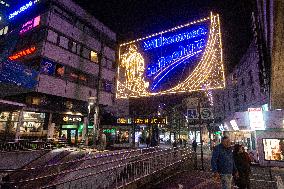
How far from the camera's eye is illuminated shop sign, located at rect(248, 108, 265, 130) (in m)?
17.6

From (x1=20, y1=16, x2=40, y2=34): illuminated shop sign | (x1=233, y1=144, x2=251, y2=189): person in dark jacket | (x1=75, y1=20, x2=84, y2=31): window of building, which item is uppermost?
(x1=75, y1=20, x2=84, y2=31): window of building

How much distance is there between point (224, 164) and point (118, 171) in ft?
14.5

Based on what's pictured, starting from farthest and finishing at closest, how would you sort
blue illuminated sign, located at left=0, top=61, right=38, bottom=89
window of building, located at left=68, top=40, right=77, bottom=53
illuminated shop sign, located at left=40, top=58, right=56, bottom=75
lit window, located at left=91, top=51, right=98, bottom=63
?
lit window, located at left=91, top=51, right=98, bottom=63 < window of building, located at left=68, top=40, right=77, bottom=53 < illuminated shop sign, located at left=40, top=58, right=56, bottom=75 < blue illuminated sign, located at left=0, top=61, right=38, bottom=89

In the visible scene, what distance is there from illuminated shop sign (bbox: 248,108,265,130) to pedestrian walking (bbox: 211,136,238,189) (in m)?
13.0

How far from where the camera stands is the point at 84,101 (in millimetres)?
30016

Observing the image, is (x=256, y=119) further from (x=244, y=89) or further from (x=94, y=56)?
(x=94, y=56)

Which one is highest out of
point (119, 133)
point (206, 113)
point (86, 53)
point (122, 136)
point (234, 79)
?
point (86, 53)

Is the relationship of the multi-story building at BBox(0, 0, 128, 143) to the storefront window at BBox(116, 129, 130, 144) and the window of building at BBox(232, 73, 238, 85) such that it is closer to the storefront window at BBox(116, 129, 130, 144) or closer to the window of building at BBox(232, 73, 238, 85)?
the storefront window at BBox(116, 129, 130, 144)

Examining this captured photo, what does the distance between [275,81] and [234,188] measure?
187 inches

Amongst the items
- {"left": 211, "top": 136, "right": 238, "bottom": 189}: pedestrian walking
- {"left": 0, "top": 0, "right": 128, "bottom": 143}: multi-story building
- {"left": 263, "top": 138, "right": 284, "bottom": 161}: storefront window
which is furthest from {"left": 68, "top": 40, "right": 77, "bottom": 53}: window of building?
{"left": 211, "top": 136, "right": 238, "bottom": 189}: pedestrian walking

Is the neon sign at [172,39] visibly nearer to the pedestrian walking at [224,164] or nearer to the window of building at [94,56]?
the pedestrian walking at [224,164]

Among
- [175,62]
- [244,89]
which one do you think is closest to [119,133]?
[244,89]

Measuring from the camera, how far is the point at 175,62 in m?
10.9

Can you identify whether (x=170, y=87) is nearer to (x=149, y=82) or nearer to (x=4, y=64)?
(x=149, y=82)
